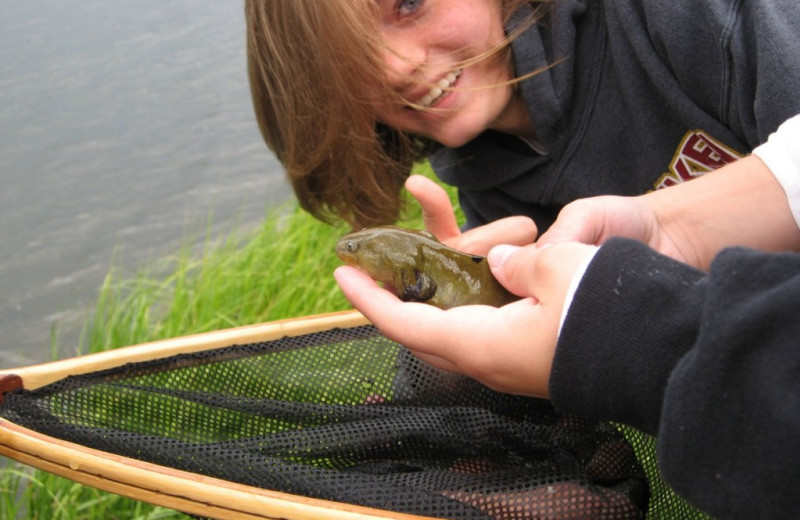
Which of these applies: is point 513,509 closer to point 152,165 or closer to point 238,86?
point 152,165

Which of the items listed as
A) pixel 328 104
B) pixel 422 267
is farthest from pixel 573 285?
pixel 328 104

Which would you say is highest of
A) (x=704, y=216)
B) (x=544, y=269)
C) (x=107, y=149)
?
(x=544, y=269)

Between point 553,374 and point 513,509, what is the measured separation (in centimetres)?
36

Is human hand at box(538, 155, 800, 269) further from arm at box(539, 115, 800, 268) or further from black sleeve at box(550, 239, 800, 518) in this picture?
black sleeve at box(550, 239, 800, 518)

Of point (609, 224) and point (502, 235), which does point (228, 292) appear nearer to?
point (502, 235)

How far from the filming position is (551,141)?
271cm

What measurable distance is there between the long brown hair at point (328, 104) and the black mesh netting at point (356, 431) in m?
0.92

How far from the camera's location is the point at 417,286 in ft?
→ 6.77

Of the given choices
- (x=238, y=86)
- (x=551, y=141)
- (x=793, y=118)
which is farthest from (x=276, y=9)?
(x=238, y=86)

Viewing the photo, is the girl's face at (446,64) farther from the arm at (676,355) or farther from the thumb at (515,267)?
the arm at (676,355)

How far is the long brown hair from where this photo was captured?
2.44 m

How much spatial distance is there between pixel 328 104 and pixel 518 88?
2.20ft

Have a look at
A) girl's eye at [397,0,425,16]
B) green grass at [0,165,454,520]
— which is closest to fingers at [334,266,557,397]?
girl's eye at [397,0,425,16]

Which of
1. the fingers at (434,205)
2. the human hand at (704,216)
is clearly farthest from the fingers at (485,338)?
the fingers at (434,205)
